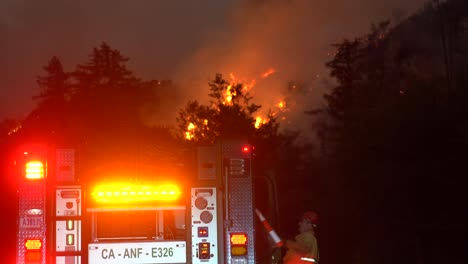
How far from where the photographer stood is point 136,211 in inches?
316

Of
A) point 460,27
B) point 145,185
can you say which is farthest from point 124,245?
point 460,27

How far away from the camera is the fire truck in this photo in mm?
7793

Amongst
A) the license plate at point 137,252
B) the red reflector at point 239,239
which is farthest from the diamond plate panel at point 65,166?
the red reflector at point 239,239

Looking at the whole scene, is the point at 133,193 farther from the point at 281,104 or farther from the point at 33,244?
the point at 281,104

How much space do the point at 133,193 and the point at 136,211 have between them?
0.30 meters

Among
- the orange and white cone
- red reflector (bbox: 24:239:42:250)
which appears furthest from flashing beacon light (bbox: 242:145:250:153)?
red reflector (bbox: 24:239:42:250)

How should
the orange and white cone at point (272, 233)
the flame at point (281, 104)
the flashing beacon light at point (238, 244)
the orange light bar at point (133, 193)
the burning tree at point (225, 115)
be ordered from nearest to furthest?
the orange light bar at point (133, 193) < the flashing beacon light at point (238, 244) < the orange and white cone at point (272, 233) < the burning tree at point (225, 115) < the flame at point (281, 104)

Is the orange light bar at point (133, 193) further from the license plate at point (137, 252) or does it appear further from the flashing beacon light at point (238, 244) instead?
the flashing beacon light at point (238, 244)

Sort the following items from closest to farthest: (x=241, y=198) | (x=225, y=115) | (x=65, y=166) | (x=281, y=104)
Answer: (x=65, y=166), (x=241, y=198), (x=225, y=115), (x=281, y=104)

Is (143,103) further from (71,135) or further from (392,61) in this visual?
(71,135)

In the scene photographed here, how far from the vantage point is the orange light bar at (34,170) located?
785 cm

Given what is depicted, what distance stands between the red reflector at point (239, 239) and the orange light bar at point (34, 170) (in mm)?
2200

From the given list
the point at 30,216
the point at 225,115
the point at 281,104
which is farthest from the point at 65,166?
the point at 281,104

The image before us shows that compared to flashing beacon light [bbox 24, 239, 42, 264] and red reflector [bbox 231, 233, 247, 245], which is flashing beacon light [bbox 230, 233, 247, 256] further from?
flashing beacon light [bbox 24, 239, 42, 264]
